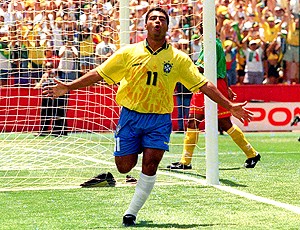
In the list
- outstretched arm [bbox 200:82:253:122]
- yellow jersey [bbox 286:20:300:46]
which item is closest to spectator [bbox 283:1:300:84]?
yellow jersey [bbox 286:20:300:46]

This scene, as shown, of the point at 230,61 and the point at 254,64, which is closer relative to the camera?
the point at 230,61

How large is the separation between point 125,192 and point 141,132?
223 cm

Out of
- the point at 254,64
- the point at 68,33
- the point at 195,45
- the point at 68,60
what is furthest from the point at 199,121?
the point at 254,64

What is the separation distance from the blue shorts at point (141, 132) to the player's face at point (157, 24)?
29.4 inches

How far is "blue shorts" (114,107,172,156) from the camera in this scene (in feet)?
27.5

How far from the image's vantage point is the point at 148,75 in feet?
27.5

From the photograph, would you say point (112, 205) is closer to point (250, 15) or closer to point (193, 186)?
point (193, 186)

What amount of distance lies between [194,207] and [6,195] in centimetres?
239

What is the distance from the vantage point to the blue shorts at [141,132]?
8.38 metres

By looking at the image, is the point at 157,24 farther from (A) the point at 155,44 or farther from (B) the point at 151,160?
(B) the point at 151,160

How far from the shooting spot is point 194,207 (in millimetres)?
9188

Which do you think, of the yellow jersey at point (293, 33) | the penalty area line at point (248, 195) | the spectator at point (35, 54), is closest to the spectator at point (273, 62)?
the yellow jersey at point (293, 33)

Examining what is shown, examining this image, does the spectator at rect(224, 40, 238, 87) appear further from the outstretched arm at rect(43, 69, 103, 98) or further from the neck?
the outstretched arm at rect(43, 69, 103, 98)

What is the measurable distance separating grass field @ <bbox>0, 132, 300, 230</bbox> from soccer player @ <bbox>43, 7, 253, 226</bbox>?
0.68m
